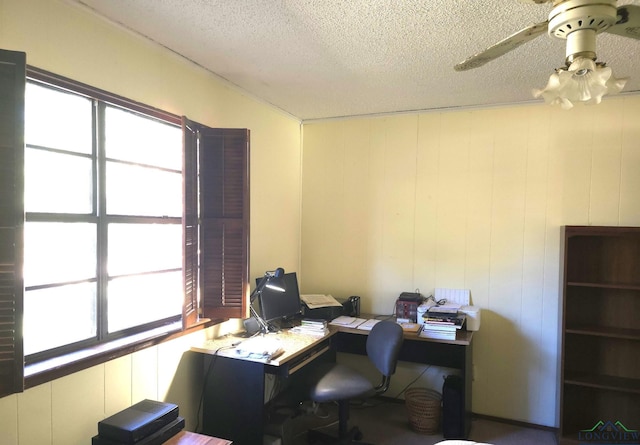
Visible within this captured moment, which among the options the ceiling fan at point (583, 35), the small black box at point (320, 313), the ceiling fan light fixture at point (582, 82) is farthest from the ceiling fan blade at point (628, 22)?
the small black box at point (320, 313)

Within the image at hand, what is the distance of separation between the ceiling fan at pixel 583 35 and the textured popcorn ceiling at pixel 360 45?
0.66m

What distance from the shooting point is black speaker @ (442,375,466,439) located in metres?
2.94

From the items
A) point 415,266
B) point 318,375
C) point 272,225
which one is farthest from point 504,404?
point 272,225

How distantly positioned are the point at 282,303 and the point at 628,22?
2.56 metres

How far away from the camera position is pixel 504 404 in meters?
3.33

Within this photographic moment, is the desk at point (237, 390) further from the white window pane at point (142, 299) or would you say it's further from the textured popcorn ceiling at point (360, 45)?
the textured popcorn ceiling at point (360, 45)

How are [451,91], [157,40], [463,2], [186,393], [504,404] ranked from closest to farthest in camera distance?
[463,2] → [157,40] → [186,393] → [451,91] → [504,404]

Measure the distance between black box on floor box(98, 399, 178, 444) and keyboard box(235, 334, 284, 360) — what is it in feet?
1.65

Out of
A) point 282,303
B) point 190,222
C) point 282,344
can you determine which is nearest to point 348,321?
point 282,303

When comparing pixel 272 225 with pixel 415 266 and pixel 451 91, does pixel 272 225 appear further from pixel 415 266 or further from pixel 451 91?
pixel 451 91

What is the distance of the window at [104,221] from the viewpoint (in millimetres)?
1529

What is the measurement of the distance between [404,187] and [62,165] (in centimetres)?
257

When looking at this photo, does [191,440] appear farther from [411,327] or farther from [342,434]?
[411,327]

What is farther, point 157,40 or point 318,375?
point 318,375
